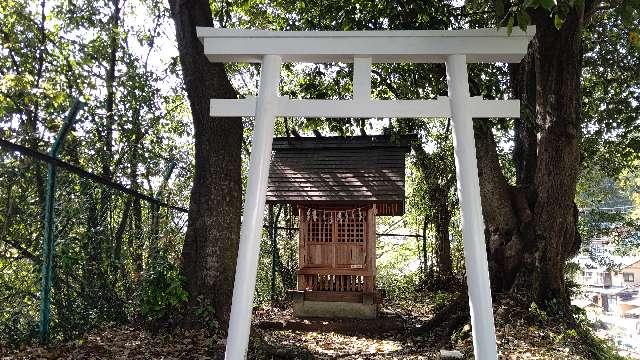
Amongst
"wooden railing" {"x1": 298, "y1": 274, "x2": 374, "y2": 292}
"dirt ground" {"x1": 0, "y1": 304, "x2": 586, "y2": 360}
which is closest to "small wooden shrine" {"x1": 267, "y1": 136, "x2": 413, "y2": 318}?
"wooden railing" {"x1": 298, "y1": 274, "x2": 374, "y2": 292}

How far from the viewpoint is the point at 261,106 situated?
3.58m

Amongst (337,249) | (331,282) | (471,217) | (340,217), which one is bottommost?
(331,282)

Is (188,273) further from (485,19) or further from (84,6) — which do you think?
(84,6)

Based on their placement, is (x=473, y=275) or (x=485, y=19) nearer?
(x=473, y=275)

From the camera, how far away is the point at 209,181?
17.5 ft

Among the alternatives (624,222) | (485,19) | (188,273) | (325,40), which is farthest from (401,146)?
(624,222)

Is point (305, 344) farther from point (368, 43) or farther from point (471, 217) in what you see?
point (368, 43)

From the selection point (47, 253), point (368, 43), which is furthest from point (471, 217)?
point (47, 253)

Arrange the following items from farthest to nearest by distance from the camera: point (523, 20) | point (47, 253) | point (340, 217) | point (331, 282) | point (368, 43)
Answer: point (331, 282)
point (340, 217)
point (47, 253)
point (368, 43)
point (523, 20)

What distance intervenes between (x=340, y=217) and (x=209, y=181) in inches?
164

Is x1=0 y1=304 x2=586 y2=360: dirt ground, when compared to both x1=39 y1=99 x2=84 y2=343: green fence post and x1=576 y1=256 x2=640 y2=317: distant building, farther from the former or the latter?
x1=576 y1=256 x2=640 y2=317: distant building

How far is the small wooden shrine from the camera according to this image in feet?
29.1

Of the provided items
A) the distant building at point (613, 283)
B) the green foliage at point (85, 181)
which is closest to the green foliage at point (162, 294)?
the green foliage at point (85, 181)

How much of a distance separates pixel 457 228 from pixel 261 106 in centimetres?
1017
